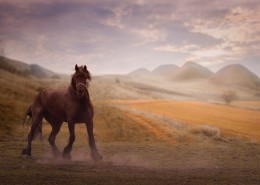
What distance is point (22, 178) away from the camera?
7.39 meters

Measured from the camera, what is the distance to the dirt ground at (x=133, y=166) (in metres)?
7.64

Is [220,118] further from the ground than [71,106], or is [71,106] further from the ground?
[71,106]

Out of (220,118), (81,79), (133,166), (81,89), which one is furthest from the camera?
(220,118)

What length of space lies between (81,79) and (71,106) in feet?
2.77

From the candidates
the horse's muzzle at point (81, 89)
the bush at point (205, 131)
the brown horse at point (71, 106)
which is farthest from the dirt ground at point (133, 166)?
the bush at point (205, 131)

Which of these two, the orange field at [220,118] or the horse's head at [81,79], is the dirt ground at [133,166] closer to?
the horse's head at [81,79]

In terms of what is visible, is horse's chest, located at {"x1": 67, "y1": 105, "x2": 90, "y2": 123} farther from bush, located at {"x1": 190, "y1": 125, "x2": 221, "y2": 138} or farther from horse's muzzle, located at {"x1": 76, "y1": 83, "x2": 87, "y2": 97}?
bush, located at {"x1": 190, "y1": 125, "x2": 221, "y2": 138}

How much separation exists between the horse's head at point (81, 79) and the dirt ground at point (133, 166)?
6.49 feet

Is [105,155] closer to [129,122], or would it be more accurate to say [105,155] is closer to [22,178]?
[22,178]

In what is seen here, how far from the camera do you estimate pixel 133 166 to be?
9531 mm

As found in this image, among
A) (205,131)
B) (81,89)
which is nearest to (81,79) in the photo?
(81,89)

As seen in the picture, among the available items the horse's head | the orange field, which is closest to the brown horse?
Result: the horse's head

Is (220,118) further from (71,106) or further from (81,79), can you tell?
(81,79)

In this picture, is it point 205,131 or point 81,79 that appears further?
point 205,131
